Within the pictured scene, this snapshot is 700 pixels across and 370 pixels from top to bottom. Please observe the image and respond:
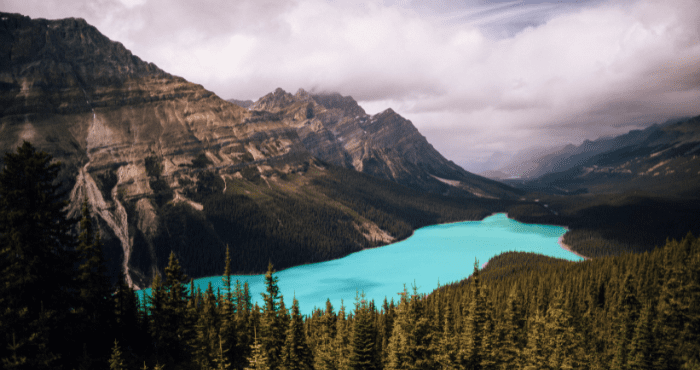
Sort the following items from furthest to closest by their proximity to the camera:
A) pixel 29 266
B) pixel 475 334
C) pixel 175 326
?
pixel 175 326 → pixel 475 334 → pixel 29 266

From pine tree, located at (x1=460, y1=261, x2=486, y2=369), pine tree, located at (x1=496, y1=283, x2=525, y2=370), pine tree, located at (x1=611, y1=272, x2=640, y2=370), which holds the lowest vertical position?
pine tree, located at (x1=611, y1=272, x2=640, y2=370)

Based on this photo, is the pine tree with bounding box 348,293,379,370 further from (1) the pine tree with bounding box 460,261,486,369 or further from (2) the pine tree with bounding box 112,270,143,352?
(2) the pine tree with bounding box 112,270,143,352

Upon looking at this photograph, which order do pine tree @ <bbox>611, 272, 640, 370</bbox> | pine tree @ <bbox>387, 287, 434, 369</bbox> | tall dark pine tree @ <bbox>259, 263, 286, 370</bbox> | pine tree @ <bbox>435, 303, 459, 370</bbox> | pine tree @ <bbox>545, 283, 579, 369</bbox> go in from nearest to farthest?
pine tree @ <bbox>387, 287, 434, 369</bbox> < pine tree @ <bbox>435, 303, 459, 370</bbox> < tall dark pine tree @ <bbox>259, 263, 286, 370</bbox> < pine tree @ <bbox>545, 283, 579, 369</bbox> < pine tree @ <bbox>611, 272, 640, 370</bbox>

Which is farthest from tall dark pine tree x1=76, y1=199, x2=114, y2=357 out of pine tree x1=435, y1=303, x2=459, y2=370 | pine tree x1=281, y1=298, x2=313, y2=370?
pine tree x1=435, y1=303, x2=459, y2=370

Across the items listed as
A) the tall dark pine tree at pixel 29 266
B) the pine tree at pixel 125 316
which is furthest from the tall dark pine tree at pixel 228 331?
the tall dark pine tree at pixel 29 266

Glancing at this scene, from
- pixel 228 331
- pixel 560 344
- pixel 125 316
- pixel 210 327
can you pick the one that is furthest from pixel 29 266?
pixel 560 344

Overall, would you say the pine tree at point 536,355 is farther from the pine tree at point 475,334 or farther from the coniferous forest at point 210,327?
the pine tree at point 475,334

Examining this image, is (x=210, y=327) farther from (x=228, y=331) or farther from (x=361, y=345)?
(x=361, y=345)
